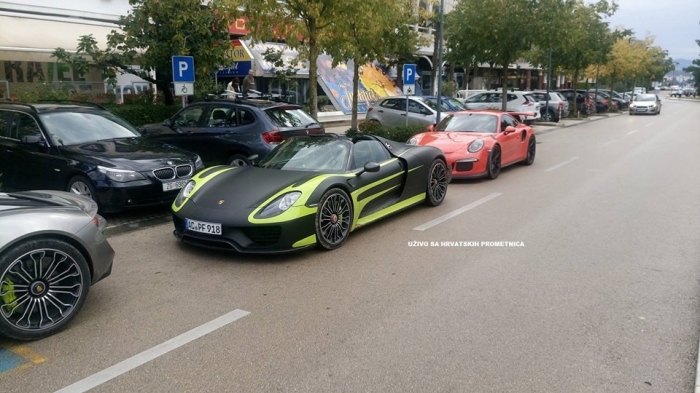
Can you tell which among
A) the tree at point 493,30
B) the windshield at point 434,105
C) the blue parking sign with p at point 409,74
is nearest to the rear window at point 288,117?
the blue parking sign with p at point 409,74

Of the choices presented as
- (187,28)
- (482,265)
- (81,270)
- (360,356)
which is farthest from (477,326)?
(187,28)

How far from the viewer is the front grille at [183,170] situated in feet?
26.9

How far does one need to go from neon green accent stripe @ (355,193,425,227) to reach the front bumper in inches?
Answer: 45.0

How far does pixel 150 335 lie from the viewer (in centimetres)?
426

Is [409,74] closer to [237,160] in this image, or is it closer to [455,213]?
[237,160]

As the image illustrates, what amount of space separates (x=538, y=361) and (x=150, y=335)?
110 inches

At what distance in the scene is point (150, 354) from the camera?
395 centimetres

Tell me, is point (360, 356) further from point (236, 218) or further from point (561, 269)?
point (561, 269)

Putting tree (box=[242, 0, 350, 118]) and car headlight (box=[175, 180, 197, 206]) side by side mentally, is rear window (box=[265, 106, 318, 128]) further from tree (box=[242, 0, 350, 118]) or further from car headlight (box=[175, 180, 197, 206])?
car headlight (box=[175, 180, 197, 206])

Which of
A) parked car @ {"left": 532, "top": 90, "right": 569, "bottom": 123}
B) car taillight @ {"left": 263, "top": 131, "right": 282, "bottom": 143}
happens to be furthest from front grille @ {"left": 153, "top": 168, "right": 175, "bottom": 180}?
parked car @ {"left": 532, "top": 90, "right": 569, "bottom": 123}

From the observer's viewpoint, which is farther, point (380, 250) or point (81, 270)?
point (380, 250)

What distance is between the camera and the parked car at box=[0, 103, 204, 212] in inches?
301

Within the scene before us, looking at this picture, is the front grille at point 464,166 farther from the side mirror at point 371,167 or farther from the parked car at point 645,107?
the parked car at point 645,107

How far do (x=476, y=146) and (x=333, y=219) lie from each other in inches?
224
